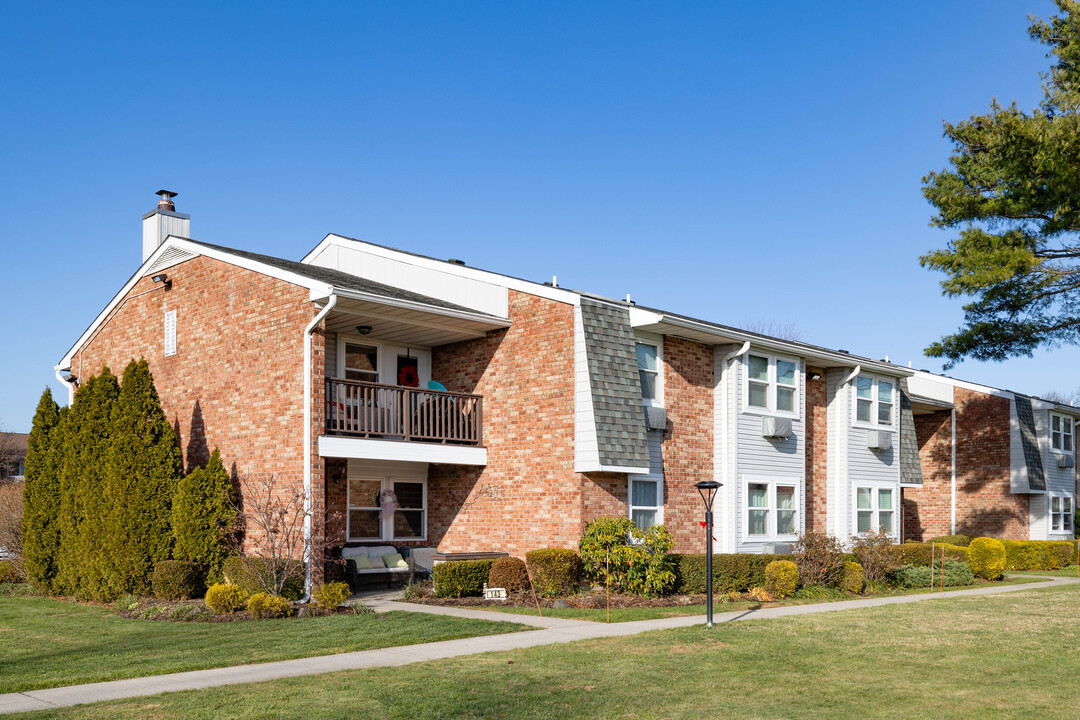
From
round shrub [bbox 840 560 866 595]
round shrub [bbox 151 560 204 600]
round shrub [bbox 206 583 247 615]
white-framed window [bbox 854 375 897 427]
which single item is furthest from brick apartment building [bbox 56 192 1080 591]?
round shrub [bbox 840 560 866 595]

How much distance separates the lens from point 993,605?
16656mm

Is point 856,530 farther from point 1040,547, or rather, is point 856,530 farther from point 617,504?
point 617,504

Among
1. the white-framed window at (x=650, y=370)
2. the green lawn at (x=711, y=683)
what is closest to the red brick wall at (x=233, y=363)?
the white-framed window at (x=650, y=370)

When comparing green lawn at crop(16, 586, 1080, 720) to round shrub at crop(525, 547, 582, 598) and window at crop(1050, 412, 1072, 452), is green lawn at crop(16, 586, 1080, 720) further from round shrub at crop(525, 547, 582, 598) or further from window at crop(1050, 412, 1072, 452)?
window at crop(1050, 412, 1072, 452)

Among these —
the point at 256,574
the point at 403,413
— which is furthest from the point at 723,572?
the point at 256,574

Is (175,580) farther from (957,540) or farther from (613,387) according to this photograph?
(957,540)

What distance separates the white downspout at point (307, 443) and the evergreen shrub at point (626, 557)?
4655 mm

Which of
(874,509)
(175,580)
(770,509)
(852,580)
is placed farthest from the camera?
(874,509)

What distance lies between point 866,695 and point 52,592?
15.8 m

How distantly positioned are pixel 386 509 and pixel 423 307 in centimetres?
468

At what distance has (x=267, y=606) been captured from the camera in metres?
14.4

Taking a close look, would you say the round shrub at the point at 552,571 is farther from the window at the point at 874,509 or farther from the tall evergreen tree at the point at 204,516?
the window at the point at 874,509

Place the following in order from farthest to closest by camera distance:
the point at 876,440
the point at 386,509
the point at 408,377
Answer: the point at 876,440, the point at 408,377, the point at 386,509

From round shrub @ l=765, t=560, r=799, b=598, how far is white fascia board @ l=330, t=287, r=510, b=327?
6838 millimetres
